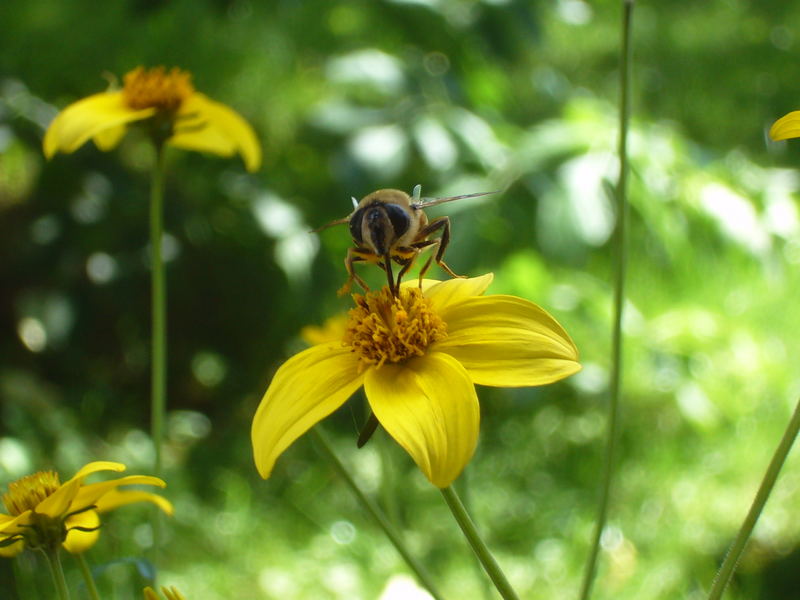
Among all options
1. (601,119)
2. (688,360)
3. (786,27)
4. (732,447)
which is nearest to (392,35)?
(601,119)

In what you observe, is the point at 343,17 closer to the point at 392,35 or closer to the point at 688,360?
the point at 392,35

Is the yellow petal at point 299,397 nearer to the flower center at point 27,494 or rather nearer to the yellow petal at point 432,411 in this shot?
the yellow petal at point 432,411

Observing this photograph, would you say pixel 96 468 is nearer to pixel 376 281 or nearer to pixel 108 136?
pixel 108 136

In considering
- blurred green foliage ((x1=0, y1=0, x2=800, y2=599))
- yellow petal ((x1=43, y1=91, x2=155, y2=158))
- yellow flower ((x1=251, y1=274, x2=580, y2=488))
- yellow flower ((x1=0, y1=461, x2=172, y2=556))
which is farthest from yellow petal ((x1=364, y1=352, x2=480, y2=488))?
blurred green foliage ((x1=0, y1=0, x2=800, y2=599))

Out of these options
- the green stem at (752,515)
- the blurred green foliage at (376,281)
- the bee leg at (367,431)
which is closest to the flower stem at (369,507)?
the bee leg at (367,431)

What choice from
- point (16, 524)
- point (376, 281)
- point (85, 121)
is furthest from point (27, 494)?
point (376, 281)

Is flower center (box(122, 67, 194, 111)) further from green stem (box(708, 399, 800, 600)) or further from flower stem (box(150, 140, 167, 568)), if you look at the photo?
green stem (box(708, 399, 800, 600))
